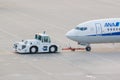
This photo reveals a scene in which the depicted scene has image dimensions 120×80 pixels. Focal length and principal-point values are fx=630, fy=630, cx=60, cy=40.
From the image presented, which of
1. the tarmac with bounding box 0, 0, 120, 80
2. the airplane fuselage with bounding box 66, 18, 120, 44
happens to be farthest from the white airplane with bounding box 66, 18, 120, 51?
the tarmac with bounding box 0, 0, 120, 80

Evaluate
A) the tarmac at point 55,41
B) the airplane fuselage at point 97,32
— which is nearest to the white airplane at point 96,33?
the airplane fuselage at point 97,32

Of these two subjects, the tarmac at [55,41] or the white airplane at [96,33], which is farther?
the white airplane at [96,33]

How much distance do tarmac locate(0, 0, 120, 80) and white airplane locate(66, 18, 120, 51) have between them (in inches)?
59.0

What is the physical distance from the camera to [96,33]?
72.6m

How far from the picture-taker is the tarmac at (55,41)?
6112cm

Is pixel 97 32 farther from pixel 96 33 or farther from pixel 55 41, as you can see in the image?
pixel 55 41

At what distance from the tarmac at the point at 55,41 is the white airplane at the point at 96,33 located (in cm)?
150

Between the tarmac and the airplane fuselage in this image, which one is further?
the airplane fuselage

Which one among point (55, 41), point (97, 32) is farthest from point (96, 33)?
point (55, 41)

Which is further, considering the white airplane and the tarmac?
the white airplane

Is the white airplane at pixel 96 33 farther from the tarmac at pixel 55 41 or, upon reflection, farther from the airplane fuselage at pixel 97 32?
the tarmac at pixel 55 41

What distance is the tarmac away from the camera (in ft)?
201

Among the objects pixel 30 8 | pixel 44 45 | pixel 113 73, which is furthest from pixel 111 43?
pixel 30 8

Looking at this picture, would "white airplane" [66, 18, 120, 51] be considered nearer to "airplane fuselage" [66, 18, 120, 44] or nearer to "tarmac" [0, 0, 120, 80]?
"airplane fuselage" [66, 18, 120, 44]
